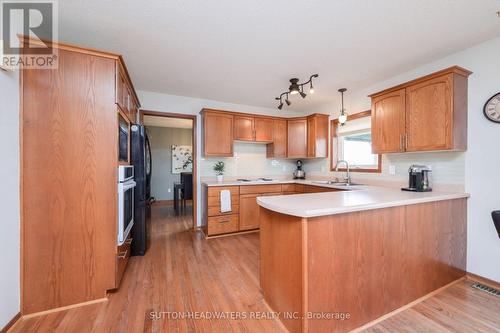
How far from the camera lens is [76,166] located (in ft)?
5.53

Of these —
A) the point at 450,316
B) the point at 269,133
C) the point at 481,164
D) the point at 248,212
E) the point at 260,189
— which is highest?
the point at 269,133

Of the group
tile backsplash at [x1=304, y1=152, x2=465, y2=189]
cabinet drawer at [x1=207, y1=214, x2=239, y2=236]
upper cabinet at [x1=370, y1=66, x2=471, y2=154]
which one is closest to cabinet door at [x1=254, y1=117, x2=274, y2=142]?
cabinet drawer at [x1=207, y1=214, x2=239, y2=236]

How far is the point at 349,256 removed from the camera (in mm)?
1428

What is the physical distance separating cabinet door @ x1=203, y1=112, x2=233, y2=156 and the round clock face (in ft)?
10.3

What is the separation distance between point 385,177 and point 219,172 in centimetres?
268

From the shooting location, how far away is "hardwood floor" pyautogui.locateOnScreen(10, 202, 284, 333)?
149 centimetres

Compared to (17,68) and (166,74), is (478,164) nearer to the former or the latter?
(166,74)

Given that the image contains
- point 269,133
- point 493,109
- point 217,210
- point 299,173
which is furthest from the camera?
point 299,173

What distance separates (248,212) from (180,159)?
365 centimetres

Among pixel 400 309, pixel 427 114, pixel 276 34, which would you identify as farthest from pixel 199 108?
pixel 400 309

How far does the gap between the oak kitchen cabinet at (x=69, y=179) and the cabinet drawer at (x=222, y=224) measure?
5.24 ft

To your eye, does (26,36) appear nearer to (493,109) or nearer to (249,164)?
(249,164)

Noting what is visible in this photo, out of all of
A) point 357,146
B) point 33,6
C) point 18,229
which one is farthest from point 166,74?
point 357,146

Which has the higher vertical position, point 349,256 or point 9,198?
point 9,198
